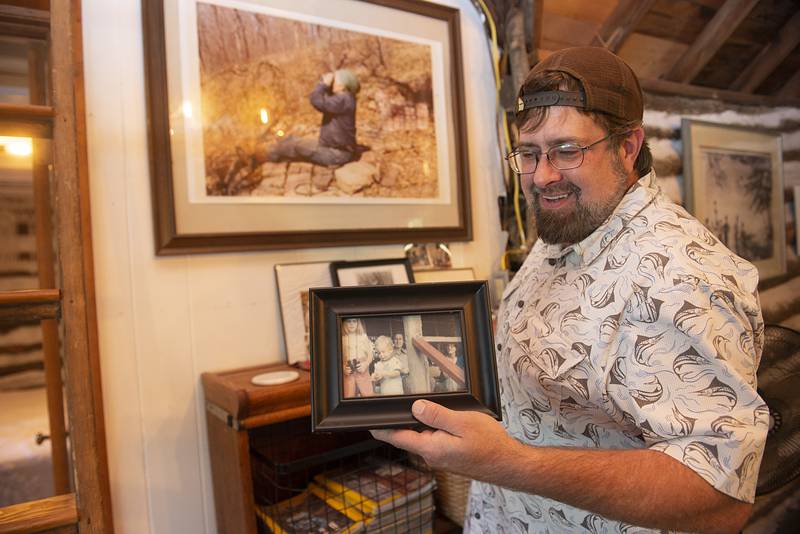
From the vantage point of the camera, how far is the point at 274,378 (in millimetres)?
1163

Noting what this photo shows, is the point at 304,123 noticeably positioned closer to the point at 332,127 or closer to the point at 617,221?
the point at 332,127

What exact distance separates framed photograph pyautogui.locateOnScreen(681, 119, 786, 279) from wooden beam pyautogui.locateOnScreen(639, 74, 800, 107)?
0.42 ft

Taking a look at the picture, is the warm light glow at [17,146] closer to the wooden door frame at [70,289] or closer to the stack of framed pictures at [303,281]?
the wooden door frame at [70,289]

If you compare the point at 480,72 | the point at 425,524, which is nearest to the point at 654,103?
the point at 480,72

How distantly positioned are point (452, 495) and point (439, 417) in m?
0.86

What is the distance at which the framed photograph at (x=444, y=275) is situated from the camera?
1.62 metres

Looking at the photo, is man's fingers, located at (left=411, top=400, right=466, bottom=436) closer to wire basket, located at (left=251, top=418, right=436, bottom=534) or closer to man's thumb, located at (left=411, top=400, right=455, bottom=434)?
man's thumb, located at (left=411, top=400, right=455, bottom=434)

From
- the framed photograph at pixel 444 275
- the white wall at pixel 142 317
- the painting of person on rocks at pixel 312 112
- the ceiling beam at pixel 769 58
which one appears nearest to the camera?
the white wall at pixel 142 317

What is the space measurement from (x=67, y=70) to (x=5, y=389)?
840 mm

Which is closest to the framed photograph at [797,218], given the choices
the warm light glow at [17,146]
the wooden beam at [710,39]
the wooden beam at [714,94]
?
the wooden beam at [714,94]

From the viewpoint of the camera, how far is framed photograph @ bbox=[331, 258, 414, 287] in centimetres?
143

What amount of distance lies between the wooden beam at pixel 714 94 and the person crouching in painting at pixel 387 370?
1704 mm

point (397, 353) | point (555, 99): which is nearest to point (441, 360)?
point (397, 353)

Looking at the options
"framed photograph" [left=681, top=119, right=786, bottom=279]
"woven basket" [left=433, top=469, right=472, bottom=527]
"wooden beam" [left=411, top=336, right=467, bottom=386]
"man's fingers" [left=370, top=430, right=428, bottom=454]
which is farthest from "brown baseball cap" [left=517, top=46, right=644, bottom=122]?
"framed photograph" [left=681, top=119, right=786, bottom=279]
